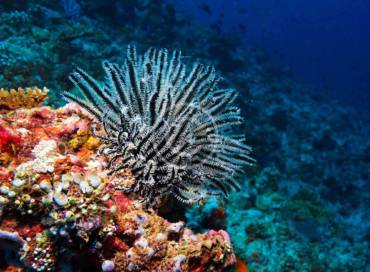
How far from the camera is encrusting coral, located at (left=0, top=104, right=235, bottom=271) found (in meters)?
2.30

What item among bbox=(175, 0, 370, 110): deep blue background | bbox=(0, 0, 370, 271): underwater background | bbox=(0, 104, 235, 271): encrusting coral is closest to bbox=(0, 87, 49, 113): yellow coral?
bbox=(0, 0, 370, 271): underwater background

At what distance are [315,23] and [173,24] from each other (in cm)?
12398

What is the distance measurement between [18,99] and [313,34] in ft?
389

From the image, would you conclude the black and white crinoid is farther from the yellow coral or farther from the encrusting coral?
the yellow coral

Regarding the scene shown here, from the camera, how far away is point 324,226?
10109mm

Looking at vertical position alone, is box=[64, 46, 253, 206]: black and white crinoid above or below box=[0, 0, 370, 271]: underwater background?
below

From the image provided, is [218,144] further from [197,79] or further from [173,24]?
[173,24]

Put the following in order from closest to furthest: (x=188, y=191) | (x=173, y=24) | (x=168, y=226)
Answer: (x=168, y=226)
(x=188, y=191)
(x=173, y=24)

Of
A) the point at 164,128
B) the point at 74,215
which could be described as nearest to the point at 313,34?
the point at 164,128

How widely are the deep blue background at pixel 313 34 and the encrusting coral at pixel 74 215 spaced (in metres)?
37.6

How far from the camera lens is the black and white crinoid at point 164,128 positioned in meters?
3.01

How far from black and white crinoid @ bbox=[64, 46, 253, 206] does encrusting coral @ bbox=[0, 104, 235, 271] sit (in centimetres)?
19

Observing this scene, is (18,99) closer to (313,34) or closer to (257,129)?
(257,129)

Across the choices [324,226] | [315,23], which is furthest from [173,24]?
[315,23]
